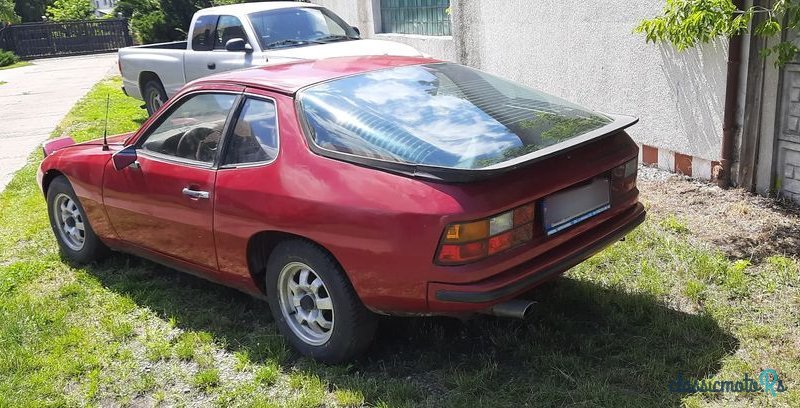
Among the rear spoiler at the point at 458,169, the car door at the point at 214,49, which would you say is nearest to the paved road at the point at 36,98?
the car door at the point at 214,49

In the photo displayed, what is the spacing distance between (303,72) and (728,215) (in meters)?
3.21

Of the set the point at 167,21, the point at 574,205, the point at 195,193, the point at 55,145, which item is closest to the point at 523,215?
the point at 574,205

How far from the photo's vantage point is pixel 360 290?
342 centimetres

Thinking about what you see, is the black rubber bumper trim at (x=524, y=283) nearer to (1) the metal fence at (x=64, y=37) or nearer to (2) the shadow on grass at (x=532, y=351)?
(2) the shadow on grass at (x=532, y=351)

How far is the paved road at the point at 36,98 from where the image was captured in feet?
33.2

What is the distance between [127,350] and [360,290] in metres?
1.60

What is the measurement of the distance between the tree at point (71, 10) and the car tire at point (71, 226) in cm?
3264

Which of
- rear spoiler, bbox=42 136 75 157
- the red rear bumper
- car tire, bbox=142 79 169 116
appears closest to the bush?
car tire, bbox=142 79 169 116

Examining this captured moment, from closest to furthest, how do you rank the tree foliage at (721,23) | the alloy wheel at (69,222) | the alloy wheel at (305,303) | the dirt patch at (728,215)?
the alloy wheel at (305,303) < the dirt patch at (728,215) < the tree foliage at (721,23) < the alloy wheel at (69,222)

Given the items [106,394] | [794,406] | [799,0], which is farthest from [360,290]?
[799,0]

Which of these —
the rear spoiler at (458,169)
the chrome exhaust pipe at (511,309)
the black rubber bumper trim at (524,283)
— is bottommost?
the chrome exhaust pipe at (511,309)

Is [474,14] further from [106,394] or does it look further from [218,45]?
[106,394]

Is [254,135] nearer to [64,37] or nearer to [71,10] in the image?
[64,37]

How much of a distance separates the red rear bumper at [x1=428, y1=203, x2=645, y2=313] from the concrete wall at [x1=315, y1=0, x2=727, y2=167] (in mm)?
2777
